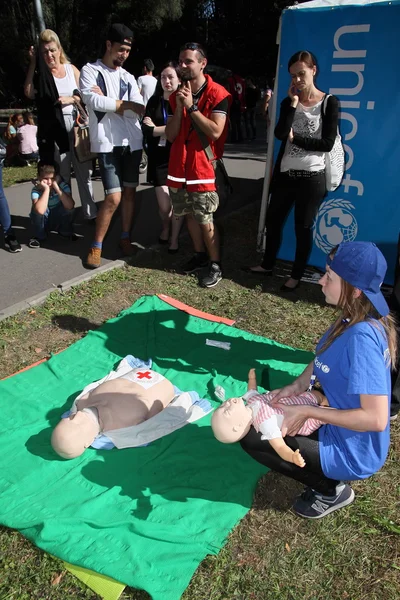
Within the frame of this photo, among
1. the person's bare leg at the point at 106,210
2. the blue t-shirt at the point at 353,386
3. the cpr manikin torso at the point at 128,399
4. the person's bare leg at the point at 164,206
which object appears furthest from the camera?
the person's bare leg at the point at 164,206

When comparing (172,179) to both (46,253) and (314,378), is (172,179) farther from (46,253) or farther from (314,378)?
(314,378)

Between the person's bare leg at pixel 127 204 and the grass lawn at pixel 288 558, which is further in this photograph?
the person's bare leg at pixel 127 204

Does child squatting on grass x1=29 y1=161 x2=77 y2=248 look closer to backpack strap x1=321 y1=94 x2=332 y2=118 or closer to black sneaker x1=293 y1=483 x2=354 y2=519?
backpack strap x1=321 y1=94 x2=332 y2=118

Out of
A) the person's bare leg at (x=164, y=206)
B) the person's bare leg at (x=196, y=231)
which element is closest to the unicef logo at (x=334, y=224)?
the person's bare leg at (x=196, y=231)

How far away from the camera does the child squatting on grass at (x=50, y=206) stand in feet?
18.7

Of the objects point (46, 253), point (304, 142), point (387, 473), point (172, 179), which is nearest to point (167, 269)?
point (172, 179)

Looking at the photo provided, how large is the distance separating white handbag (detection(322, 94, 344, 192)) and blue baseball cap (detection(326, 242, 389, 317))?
254 centimetres

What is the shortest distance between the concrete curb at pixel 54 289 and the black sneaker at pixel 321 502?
309 centimetres

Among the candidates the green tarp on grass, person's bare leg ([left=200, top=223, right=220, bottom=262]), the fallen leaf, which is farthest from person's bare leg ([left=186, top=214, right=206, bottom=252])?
the fallen leaf

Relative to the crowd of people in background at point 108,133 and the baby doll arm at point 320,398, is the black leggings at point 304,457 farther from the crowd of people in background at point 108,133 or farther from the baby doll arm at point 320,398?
the crowd of people in background at point 108,133

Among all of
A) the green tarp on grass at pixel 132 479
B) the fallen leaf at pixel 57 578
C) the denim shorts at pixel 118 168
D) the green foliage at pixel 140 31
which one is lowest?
the fallen leaf at pixel 57 578

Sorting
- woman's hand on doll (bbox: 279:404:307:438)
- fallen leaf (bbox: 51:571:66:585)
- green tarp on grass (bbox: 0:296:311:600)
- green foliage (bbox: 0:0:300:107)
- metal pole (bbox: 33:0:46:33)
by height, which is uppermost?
green foliage (bbox: 0:0:300:107)

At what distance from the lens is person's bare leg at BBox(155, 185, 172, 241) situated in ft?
18.4

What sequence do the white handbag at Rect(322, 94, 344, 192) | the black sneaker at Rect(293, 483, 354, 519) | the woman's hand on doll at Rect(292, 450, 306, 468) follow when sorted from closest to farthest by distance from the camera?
the woman's hand on doll at Rect(292, 450, 306, 468)
the black sneaker at Rect(293, 483, 354, 519)
the white handbag at Rect(322, 94, 344, 192)
